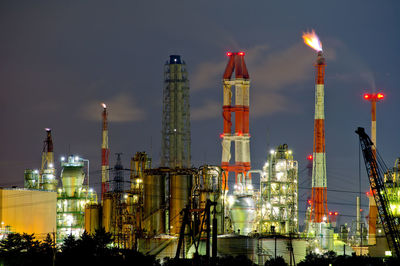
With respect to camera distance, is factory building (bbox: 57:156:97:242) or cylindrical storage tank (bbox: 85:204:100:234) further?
factory building (bbox: 57:156:97:242)

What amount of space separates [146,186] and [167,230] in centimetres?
646

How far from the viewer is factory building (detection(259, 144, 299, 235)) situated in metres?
102

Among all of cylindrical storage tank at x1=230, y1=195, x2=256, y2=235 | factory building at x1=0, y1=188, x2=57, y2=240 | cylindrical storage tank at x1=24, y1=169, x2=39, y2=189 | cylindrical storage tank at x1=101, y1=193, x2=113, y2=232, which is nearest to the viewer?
factory building at x1=0, y1=188, x2=57, y2=240

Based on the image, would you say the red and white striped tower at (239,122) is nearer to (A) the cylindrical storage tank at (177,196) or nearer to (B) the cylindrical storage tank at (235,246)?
(A) the cylindrical storage tank at (177,196)

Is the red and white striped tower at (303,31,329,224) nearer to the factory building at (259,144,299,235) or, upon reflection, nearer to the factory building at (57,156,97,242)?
the factory building at (259,144,299,235)

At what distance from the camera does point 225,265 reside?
3123 inches

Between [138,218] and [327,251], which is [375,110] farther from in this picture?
[138,218]

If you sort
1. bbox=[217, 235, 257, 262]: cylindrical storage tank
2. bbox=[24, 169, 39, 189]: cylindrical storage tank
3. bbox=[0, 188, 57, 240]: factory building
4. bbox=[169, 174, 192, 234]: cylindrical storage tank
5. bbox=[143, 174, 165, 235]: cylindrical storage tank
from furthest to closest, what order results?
1. bbox=[24, 169, 39, 189]: cylindrical storage tank
2. bbox=[0, 188, 57, 240]: factory building
3. bbox=[143, 174, 165, 235]: cylindrical storage tank
4. bbox=[169, 174, 192, 234]: cylindrical storage tank
5. bbox=[217, 235, 257, 262]: cylindrical storage tank

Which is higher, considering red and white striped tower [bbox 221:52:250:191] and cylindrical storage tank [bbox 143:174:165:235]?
red and white striped tower [bbox 221:52:250:191]

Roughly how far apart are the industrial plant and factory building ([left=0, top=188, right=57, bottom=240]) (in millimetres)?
148

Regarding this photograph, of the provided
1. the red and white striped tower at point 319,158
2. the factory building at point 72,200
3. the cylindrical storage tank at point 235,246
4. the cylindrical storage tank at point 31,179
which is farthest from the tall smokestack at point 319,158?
the cylindrical storage tank at point 31,179

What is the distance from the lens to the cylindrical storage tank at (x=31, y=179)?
398 feet

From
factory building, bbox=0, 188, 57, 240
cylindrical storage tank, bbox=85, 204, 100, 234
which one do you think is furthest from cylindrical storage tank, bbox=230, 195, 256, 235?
factory building, bbox=0, 188, 57, 240

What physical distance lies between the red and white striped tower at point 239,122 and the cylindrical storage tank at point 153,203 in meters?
20.9
